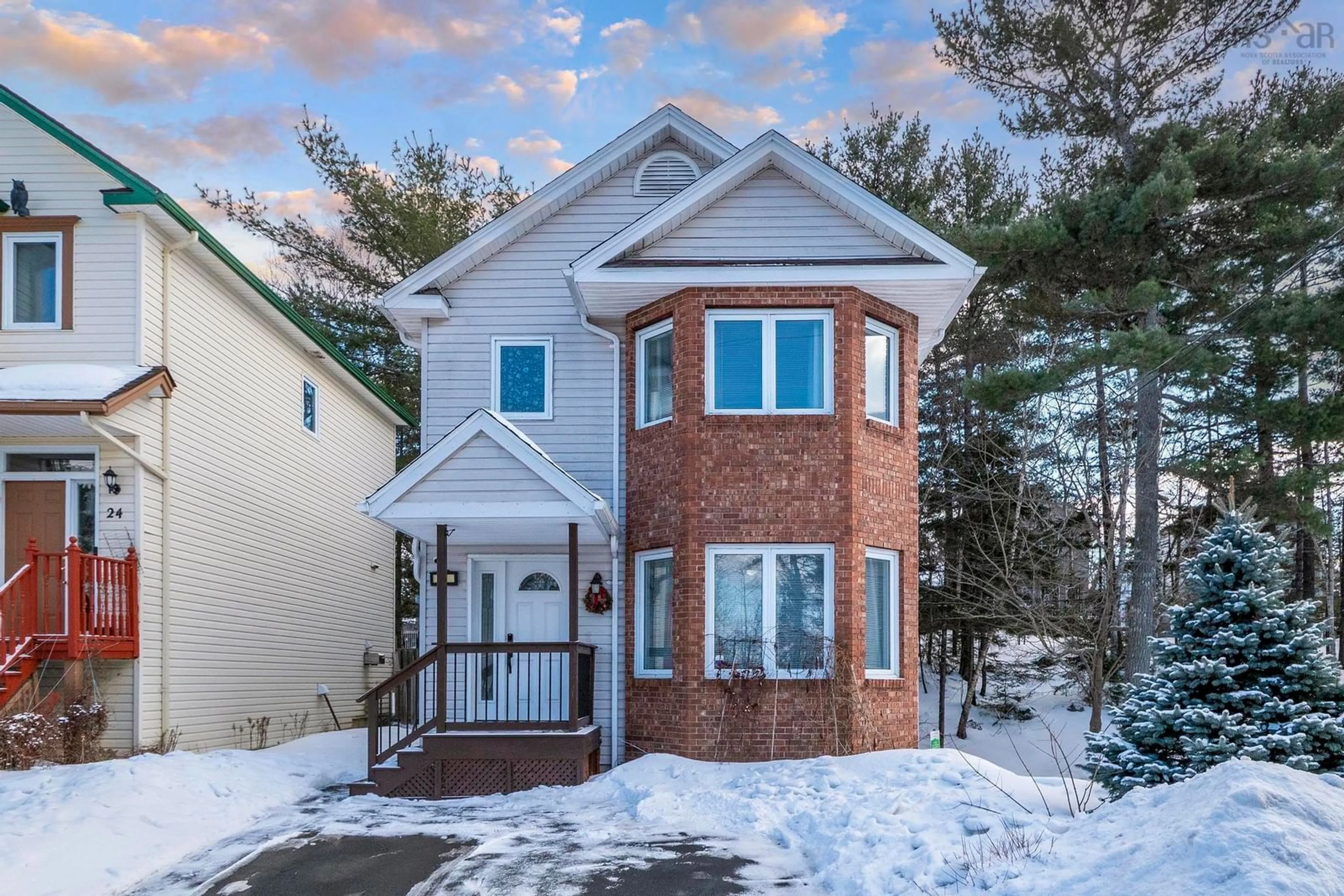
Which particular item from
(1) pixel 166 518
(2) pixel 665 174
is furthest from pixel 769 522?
(1) pixel 166 518

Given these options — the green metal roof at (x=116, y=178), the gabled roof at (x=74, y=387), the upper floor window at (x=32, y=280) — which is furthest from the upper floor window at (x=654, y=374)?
the upper floor window at (x=32, y=280)

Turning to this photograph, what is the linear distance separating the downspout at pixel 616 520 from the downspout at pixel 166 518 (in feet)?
16.5

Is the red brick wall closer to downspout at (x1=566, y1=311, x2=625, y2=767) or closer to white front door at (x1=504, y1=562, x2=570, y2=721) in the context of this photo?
downspout at (x1=566, y1=311, x2=625, y2=767)

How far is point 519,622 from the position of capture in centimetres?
1435

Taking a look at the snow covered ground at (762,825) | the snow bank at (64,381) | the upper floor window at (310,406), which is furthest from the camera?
the upper floor window at (310,406)

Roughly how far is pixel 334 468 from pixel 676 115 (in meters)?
9.91

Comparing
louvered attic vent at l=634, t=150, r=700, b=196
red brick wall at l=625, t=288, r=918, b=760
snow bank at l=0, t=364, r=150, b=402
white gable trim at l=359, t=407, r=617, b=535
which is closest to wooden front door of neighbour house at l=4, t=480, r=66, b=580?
snow bank at l=0, t=364, r=150, b=402

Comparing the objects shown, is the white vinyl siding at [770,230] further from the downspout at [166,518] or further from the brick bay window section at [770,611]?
the downspout at [166,518]

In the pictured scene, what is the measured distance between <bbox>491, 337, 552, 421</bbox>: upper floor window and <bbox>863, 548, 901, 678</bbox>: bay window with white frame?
477 cm

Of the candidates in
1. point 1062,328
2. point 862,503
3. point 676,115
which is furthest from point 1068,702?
point 676,115

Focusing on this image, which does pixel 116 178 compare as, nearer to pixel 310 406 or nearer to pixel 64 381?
pixel 64 381

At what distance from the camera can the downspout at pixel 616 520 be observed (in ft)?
44.8

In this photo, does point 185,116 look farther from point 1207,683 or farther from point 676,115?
point 1207,683

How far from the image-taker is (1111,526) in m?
20.6
